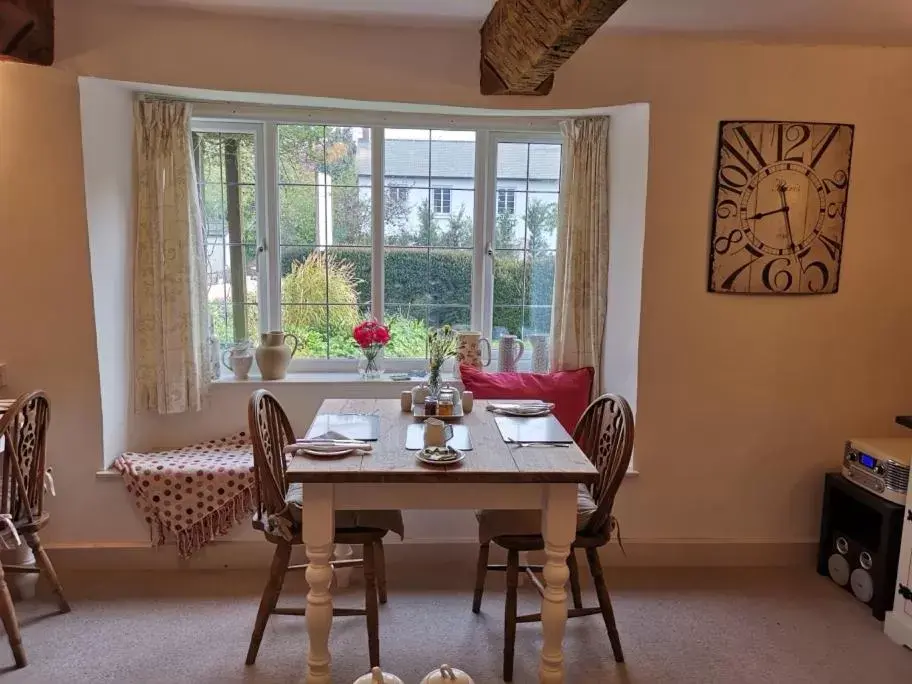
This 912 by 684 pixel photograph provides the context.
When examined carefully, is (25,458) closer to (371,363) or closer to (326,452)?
(326,452)

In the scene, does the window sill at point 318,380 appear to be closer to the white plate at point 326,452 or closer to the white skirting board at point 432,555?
the white skirting board at point 432,555

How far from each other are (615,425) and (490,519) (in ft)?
1.79

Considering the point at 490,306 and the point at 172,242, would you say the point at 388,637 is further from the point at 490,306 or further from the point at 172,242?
the point at 172,242

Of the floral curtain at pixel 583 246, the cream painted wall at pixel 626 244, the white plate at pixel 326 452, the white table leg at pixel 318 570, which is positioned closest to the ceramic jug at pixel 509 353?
the floral curtain at pixel 583 246

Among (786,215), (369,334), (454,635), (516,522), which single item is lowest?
(454,635)

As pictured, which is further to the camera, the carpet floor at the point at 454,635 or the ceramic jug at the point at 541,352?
the ceramic jug at the point at 541,352

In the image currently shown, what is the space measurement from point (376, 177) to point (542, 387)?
1284 mm

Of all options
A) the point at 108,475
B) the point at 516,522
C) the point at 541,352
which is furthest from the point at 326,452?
the point at 541,352

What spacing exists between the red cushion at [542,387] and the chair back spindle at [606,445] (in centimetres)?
54

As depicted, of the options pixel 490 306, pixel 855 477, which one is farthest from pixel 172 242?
pixel 855 477

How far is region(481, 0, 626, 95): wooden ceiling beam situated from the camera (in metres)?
1.81

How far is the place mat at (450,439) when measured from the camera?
2125 mm

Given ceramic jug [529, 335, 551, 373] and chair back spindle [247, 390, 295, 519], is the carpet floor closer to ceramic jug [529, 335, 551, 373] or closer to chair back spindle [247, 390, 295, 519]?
chair back spindle [247, 390, 295, 519]

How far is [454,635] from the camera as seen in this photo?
7.93 feet
